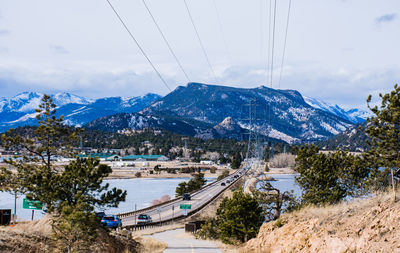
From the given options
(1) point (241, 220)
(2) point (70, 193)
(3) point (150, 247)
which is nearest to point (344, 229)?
(2) point (70, 193)

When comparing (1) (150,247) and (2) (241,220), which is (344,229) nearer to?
(1) (150,247)

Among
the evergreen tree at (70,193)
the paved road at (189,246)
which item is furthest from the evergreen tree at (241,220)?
the evergreen tree at (70,193)

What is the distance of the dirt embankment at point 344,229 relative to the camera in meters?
14.9

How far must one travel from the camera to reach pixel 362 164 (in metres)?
45.2

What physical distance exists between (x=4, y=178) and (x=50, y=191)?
646 centimetres

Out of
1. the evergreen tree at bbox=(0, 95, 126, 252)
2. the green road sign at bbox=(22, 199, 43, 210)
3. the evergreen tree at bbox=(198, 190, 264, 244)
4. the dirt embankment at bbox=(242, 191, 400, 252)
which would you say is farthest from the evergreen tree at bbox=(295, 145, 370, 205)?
the green road sign at bbox=(22, 199, 43, 210)

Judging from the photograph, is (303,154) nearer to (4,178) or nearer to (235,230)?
(235,230)

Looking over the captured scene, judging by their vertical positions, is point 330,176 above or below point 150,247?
above

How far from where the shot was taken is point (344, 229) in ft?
57.9

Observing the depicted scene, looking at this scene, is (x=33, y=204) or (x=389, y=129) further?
(x=389, y=129)

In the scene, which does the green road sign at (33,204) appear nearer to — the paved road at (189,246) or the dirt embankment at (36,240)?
the dirt embankment at (36,240)

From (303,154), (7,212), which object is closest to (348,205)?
(7,212)

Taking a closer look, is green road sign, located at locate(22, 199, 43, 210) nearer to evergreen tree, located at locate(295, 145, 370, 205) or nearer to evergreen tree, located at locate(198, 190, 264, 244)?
evergreen tree, located at locate(198, 190, 264, 244)

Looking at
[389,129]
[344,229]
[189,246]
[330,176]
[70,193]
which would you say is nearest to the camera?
[344,229]
